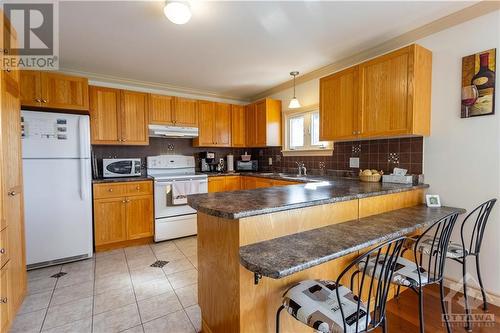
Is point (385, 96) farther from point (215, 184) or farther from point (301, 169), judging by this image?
point (215, 184)

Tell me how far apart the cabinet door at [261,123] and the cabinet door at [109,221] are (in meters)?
2.30

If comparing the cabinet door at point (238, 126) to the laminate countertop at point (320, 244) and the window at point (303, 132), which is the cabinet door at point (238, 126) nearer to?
the window at point (303, 132)

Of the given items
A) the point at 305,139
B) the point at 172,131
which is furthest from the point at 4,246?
the point at 305,139

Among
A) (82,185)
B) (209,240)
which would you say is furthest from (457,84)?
(82,185)

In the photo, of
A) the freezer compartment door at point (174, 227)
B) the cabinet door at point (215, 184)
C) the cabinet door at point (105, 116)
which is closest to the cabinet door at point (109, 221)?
the freezer compartment door at point (174, 227)

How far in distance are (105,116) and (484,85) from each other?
4.17 m

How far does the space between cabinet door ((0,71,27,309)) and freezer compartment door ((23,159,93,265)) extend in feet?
2.13

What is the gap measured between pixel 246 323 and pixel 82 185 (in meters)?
2.54

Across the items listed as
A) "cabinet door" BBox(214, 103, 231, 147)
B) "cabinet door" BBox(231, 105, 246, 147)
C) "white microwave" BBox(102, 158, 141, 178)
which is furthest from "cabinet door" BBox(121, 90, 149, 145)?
"cabinet door" BBox(231, 105, 246, 147)

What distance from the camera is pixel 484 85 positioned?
196cm

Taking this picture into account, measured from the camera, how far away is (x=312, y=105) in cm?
358

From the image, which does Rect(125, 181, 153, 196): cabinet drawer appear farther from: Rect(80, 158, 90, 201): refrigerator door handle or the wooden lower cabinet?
Rect(80, 158, 90, 201): refrigerator door handle

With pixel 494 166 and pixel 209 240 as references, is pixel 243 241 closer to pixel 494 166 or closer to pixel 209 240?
pixel 209 240

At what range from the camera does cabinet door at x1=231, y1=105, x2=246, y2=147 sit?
14.8ft
